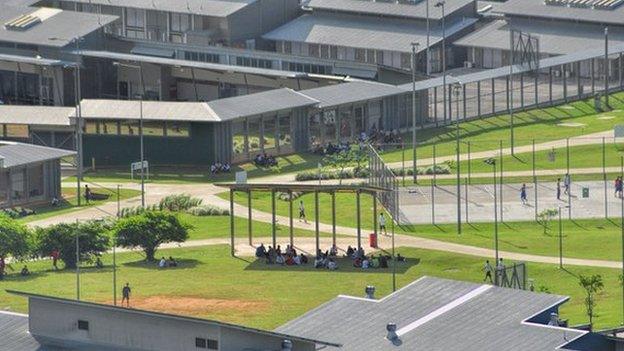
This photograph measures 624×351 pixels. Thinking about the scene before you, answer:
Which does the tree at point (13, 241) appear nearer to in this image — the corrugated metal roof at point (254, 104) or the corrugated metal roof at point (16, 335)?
the corrugated metal roof at point (16, 335)

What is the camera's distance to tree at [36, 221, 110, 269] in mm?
146875

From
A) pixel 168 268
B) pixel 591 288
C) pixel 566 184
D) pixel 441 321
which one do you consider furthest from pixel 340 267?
pixel 441 321

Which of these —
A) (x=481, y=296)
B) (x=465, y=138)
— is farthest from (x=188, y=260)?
(x=465, y=138)

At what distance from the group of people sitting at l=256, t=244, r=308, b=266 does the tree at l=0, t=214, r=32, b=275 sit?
13.7 meters

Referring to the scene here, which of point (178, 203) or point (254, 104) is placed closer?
point (178, 203)

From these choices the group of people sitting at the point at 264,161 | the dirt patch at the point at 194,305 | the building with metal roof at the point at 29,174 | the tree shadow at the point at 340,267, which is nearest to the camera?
the dirt patch at the point at 194,305

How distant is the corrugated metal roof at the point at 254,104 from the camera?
19200cm

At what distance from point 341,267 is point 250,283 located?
6539 mm

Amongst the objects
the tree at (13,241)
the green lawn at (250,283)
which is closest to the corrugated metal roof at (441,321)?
the green lawn at (250,283)

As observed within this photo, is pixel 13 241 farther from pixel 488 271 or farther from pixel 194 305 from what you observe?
pixel 488 271

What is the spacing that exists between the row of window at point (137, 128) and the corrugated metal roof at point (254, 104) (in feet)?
9.81

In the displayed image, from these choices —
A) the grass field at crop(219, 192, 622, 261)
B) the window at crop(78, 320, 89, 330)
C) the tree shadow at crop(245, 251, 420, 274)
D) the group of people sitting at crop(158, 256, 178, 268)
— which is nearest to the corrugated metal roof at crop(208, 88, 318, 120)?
the grass field at crop(219, 192, 622, 261)

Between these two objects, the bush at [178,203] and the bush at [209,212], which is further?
the bush at [178,203]

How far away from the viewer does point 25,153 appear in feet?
579
